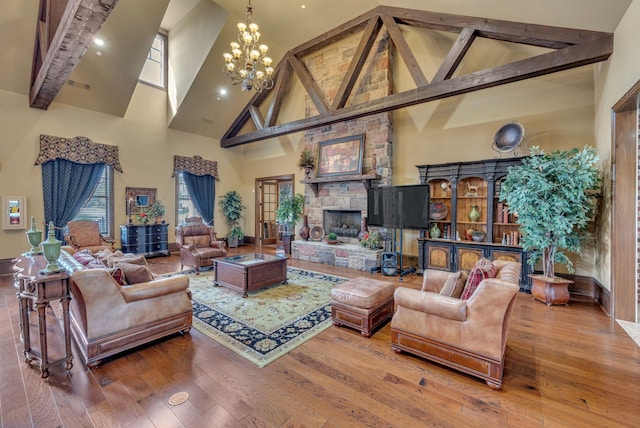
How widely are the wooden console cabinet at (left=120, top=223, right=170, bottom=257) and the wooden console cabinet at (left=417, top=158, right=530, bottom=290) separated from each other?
6.47m

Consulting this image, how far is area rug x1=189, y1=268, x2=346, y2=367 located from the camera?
2.72m

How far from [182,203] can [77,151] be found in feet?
8.84

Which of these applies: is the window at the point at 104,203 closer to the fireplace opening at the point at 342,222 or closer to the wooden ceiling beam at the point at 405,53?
the fireplace opening at the point at 342,222

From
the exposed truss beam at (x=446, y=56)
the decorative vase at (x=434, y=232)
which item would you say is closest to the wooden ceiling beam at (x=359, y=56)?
the exposed truss beam at (x=446, y=56)

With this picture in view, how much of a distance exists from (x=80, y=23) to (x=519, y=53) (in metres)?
6.49

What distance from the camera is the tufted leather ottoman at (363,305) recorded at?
291 cm

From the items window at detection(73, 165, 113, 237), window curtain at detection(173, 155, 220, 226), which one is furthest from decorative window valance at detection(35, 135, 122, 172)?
window curtain at detection(173, 155, 220, 226)

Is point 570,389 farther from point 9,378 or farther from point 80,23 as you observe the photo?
point 80,23

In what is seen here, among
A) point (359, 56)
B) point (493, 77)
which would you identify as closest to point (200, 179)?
point (359, 56)

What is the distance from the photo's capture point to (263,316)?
3373 millimetres

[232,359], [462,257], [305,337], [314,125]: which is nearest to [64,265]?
[232,359]

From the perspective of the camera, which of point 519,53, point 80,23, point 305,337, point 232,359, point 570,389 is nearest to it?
point 570,389

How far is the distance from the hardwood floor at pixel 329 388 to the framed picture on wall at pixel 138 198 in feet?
15.3

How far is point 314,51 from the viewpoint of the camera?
22.6 feet
